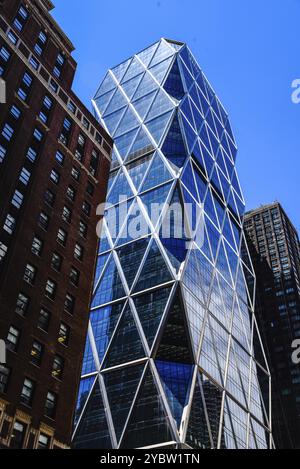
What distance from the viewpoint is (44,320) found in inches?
1750

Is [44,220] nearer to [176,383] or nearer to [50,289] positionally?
[50,289]

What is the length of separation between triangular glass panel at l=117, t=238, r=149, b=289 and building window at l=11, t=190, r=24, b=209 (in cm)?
5152

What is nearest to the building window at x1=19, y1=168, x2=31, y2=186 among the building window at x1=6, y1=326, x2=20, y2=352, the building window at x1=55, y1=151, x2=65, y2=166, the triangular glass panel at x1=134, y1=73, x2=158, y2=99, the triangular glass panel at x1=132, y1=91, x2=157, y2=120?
the building window at x1=55, y1=151, x2=65, y2=166

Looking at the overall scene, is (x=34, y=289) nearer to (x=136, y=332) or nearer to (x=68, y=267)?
(x=68, y=267)

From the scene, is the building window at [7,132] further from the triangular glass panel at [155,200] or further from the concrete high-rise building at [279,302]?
the concrete high-rise building at [279,302]

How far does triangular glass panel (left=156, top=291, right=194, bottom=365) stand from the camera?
85819 millimetres

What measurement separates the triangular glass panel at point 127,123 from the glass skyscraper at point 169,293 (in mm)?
349

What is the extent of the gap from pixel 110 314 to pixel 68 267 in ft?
161

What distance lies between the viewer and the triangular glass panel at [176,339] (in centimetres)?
8582

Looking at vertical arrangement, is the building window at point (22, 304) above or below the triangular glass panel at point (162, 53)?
below

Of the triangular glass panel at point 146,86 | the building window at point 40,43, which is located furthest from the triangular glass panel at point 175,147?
the building window at point 40,43

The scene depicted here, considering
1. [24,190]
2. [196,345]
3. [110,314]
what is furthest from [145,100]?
[24,190]

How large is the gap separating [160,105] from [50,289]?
91902 mm

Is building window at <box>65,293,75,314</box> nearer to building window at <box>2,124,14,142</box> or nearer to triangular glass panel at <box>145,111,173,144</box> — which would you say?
building window at <box>2,124,14,142</box>
